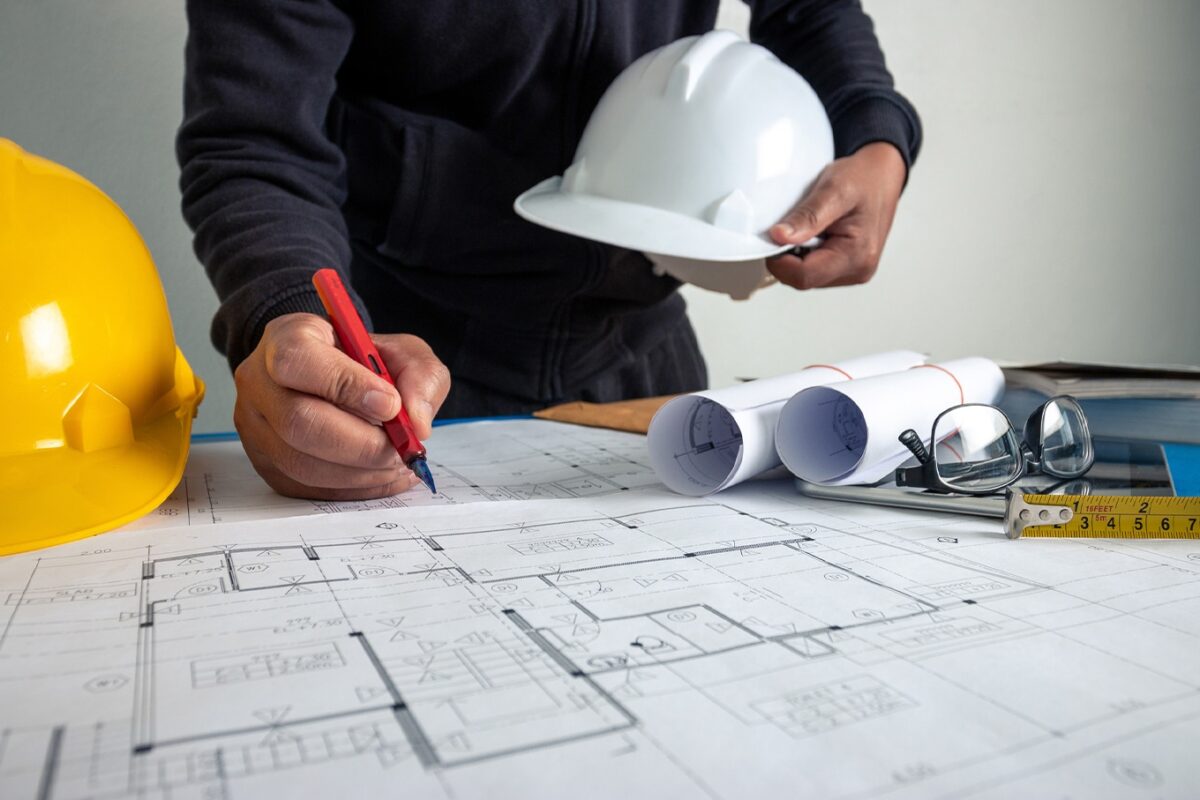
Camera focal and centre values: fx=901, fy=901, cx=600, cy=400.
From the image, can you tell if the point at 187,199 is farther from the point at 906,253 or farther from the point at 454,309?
the point at 906,253

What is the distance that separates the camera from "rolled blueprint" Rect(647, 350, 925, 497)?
0.75 meters

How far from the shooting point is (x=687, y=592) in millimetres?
510

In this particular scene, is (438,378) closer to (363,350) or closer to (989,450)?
(363,350)

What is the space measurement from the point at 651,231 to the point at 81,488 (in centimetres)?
56

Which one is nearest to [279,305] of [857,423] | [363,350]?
[363,350]

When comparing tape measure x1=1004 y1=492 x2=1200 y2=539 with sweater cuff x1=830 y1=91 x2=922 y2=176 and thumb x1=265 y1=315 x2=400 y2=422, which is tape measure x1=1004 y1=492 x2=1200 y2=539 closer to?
thumb x1=265 y1=315 x2=400 y2=422

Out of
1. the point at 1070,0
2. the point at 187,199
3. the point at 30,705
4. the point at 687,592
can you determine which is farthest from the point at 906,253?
the point at 30,705

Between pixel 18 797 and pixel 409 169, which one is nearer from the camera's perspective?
pixel 18 797

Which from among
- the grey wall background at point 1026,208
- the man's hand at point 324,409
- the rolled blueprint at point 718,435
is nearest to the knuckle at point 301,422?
the man's hand at point 324,409

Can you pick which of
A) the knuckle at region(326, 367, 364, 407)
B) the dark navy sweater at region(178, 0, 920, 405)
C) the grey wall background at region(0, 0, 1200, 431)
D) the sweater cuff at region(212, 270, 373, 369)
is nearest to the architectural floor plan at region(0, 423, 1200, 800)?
the knuckle at region(326, 367, 364, 407)

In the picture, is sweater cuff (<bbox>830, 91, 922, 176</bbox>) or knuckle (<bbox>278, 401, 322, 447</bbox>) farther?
sweater cuff (<bbox>830, 91, 922, 176</bbox>)

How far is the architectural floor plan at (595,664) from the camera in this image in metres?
0.32

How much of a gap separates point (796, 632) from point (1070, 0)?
126 inches

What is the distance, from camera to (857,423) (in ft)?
2.60
